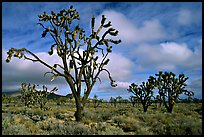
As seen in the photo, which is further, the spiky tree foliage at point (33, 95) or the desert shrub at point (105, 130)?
the spiky tree foliage at point (33, 95)

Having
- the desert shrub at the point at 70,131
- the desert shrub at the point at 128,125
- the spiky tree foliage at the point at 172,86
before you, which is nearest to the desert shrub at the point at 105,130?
the desert shrub at the point at 70,131

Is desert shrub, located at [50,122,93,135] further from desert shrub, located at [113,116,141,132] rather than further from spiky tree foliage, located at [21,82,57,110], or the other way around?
spiky tree foliage, located at [21,82,57,110]

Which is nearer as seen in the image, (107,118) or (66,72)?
(66,72)

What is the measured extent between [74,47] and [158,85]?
17227 mm

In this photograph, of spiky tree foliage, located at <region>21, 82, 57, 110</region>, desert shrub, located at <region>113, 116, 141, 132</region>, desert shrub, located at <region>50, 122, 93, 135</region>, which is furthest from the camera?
spiky tree foliage, located at <region>21, 82, 57, 110</region>

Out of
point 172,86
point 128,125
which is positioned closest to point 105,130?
point 128,125

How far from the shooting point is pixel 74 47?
1347 cm

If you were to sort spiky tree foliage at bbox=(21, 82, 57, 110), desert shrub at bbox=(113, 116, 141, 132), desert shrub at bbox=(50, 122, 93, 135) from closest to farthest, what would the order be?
desert shrub at bbox=(50, 122, 93, 135) → desert shrub at bbox=(113, 116, 141, 132) → spiky tree foliage at bbox=(21, 82, 57, 110)

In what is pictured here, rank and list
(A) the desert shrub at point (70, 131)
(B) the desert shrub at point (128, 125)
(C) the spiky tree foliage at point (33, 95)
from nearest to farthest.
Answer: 1. (A) the desert shrub at point (70, 131)
2. (B) the desert shrub at point (128, 125)
3. (C) the spiky tree foliage at point (33, 95)

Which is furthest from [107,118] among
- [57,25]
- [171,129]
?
[57,25]

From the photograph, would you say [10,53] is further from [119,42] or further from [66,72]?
[119,42]

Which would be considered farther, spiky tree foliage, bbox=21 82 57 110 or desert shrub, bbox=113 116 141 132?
spiky tree foliage, bbox=21 82 57 110

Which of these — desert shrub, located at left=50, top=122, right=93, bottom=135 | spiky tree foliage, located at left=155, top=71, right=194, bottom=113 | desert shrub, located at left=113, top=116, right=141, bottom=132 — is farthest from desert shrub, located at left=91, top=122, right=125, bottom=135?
spiky tree foliage, located at left=155, top=71, right=194, bottom=113

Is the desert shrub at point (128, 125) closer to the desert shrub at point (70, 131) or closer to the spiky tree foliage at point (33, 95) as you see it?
the desert shrub at point (70, 131)
